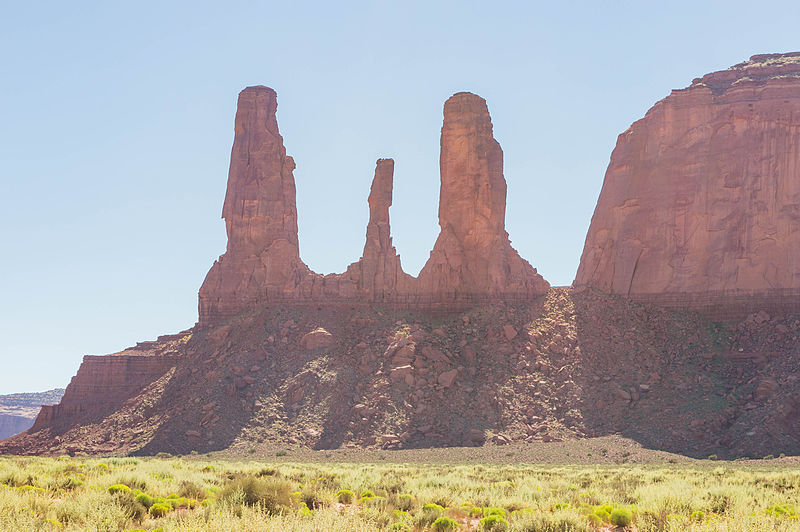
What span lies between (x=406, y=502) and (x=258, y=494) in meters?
3.21

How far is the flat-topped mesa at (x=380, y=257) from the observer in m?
53.0

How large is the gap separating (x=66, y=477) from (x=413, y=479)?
9175mm

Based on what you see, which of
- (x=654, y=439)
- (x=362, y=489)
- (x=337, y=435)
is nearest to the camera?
(x=362, y=489)

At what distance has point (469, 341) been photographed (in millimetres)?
48906

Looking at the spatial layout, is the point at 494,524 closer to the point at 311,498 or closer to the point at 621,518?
the point at 621,518

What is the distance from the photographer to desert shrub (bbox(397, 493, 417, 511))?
16.1m

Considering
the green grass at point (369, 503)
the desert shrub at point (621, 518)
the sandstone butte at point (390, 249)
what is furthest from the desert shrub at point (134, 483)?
the sandstone butte at point (390, 249)

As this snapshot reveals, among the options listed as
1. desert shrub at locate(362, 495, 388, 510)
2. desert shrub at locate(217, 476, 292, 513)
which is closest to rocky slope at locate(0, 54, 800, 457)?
desert shrub at locate(362, 495, 388, 510)

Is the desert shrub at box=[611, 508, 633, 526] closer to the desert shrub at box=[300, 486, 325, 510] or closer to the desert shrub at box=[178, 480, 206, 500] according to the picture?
the desert shrub at box=[300, 486, 325, 510]

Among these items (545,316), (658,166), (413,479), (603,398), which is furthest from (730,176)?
(413,479)

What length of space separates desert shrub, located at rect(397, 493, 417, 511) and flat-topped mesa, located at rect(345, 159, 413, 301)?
→ 3598cm

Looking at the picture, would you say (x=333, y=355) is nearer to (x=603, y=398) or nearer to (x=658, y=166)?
(x=603, y=398)

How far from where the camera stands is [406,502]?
16.3 metres

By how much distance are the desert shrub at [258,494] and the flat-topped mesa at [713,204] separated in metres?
42.4
